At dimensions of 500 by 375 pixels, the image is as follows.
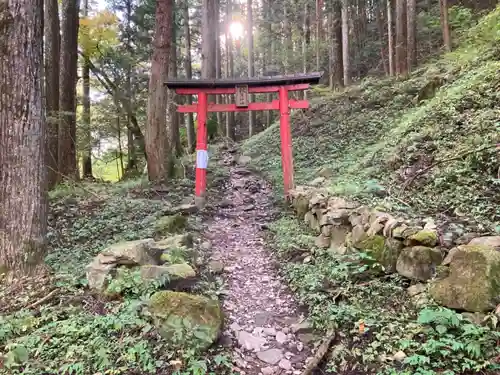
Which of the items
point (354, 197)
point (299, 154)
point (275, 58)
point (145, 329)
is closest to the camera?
point (145, 329)

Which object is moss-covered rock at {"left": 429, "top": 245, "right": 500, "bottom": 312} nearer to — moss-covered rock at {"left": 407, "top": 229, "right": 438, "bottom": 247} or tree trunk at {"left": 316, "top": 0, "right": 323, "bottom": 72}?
moss-covered rock at {"left": 407, "top": 229, "right": 438, "bottom": 247}

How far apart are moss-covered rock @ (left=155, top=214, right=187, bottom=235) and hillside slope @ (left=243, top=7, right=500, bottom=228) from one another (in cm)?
310

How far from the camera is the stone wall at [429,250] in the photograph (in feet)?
11.1

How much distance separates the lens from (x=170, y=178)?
11.0 meters

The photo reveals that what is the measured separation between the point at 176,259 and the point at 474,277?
11.9ft

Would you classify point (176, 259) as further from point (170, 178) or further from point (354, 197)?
point (170, 178)

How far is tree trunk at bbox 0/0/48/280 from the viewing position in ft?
15.5

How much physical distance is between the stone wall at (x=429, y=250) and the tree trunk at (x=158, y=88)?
586 centimetres

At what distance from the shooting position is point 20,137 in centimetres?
480

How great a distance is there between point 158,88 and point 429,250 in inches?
324

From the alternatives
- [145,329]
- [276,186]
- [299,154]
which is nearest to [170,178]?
[276,186]

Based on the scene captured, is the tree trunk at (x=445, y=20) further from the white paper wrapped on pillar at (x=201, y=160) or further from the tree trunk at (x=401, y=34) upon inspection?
the white paper wrapped on pillar at (x=201, y=160)

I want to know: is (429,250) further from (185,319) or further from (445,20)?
(445,20)

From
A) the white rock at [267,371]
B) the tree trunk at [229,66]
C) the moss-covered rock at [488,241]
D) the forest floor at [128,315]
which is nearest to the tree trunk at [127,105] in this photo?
the forest floor at [128,315]
